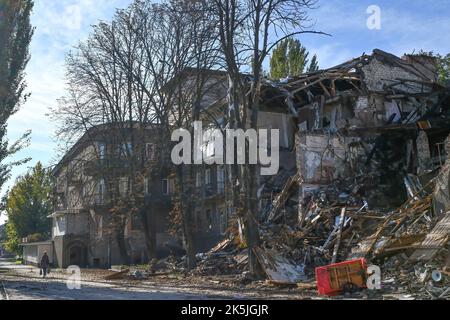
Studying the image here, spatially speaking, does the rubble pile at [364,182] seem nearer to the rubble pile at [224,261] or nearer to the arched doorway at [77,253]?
the rubble pile at [224,261]

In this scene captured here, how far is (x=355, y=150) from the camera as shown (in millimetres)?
27531

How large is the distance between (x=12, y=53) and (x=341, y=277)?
21.6 m

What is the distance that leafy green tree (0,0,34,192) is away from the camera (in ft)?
88.6

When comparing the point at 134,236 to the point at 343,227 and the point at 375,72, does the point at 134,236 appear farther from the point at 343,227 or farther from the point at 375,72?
the point at 343,227

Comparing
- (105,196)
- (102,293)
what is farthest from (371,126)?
(105,196)

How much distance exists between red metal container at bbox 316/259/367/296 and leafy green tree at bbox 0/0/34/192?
20.1 meters

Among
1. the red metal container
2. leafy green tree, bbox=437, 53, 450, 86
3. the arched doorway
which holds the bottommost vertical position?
the arched doorway

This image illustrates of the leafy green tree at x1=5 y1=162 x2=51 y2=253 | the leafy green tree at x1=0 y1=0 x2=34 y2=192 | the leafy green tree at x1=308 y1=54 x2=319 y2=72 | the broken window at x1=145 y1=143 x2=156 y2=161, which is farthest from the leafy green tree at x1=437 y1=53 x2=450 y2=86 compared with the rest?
the leafy green tree at x1=5 y1=162 x2=51 y2=253

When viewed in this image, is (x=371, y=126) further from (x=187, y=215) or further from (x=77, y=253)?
(x=77, y=253)

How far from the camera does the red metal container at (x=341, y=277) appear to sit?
14.6 m

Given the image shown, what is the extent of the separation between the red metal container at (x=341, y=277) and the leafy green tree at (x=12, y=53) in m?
20.1

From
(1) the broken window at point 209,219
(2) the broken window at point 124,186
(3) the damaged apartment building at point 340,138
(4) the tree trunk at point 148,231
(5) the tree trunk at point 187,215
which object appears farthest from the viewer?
(1) the broken window at point 209,219

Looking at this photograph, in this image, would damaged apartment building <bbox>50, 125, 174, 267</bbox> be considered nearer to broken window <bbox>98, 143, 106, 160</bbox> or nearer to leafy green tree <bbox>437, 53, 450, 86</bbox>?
broken window <bbox>98, 143, 106, 160</bbox>

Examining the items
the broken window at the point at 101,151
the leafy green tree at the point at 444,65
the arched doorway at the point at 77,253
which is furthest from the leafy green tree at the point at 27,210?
the leafy green tree at the point at 444,65
